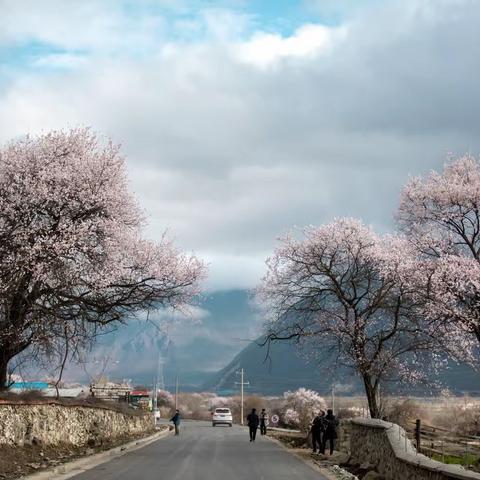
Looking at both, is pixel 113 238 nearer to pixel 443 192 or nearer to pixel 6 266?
pixel 6 266

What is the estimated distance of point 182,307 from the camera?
3009cm

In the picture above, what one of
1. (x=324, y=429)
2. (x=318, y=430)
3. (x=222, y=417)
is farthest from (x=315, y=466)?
(x=222, y=417)

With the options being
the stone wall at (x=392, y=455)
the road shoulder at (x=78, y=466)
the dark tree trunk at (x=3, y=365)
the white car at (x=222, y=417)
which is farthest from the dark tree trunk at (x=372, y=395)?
the white car at (x=222, y=417)

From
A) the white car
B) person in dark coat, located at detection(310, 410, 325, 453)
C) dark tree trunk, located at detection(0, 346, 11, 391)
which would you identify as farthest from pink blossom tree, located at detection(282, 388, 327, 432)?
dark tree trunk, located at detection(0, 346, 11, 391)

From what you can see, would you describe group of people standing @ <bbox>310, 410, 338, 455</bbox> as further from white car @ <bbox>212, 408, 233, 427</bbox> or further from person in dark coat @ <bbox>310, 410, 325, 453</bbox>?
white car @ <bbox>212, 408, 233, 427</bbox>

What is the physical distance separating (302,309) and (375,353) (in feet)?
11.4

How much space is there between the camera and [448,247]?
93.0 feet

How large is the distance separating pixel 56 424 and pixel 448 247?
50.2ft

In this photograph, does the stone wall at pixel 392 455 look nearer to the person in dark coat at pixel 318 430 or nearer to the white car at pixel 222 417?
the person in dark coat at pixel 318 430

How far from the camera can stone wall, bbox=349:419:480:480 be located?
481 inches

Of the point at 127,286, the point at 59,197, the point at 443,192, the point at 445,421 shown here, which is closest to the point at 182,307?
the point at 127,286

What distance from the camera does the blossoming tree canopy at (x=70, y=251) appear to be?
24016 mm

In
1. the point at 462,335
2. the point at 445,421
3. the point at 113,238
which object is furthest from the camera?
the point at 445,421

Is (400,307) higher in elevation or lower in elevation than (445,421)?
higher
